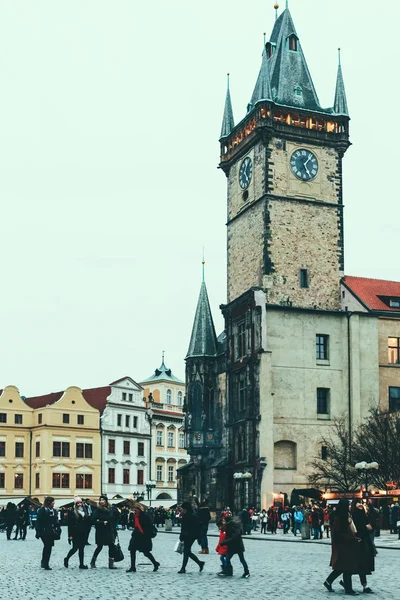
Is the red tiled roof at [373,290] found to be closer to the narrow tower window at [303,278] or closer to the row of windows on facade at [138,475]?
the narrow tower window at [303,278]

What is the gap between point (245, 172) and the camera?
7006cm

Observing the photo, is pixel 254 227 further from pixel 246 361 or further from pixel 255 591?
pixel 255 591

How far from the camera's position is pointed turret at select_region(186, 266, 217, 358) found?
243 ft

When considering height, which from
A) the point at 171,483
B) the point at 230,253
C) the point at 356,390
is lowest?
the point at 171,483

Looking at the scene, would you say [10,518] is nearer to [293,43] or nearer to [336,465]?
[336,465]

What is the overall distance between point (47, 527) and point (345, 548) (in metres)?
8.54

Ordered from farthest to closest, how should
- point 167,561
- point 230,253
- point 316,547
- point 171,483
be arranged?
1. point 171,483
2. point 230,253
3. point 316,547
4. point 167,561

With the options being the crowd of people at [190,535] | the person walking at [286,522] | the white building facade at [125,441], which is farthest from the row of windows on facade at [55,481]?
the crowd of people at [190,535]

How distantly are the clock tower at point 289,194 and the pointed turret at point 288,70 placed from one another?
0.10 metres

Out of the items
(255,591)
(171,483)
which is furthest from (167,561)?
(171,483)

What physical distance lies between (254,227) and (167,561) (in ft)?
138

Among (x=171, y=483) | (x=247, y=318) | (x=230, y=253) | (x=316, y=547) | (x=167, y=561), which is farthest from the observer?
(x=171, y=483)

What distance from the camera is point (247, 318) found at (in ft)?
215

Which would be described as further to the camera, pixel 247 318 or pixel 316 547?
pixel 247 318
